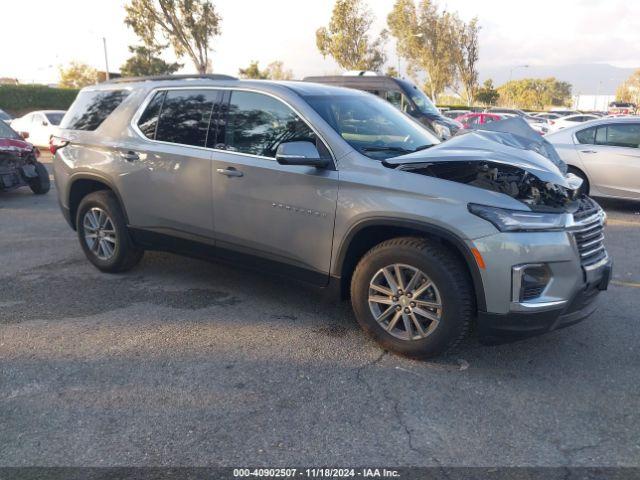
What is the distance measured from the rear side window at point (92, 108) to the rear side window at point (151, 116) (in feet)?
1.28

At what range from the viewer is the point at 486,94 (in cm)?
5225

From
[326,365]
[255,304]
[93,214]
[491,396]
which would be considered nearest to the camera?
[491,396]

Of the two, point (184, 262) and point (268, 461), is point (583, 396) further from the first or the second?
point (184, 262)

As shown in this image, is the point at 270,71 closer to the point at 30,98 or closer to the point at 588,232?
the point at 30,98

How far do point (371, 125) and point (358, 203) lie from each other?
39.0 inches

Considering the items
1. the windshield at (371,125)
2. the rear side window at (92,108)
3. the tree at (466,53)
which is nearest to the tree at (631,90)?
the tree at (466,53)

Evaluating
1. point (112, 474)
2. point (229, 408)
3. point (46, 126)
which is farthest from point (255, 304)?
point (46, 126)

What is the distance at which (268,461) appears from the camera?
2607 mm

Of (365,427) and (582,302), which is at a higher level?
(582,302)

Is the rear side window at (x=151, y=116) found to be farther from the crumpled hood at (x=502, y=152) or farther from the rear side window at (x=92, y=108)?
the crumpled hood at (x=502, y=152)

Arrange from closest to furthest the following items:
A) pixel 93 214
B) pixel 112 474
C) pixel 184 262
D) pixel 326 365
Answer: pixel 112 474, pixel 326 365, pixel 93 214, pixel 184 262

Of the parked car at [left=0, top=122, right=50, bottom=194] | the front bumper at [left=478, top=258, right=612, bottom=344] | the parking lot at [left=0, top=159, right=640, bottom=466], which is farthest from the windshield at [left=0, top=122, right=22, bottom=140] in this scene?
the front bumper at [left=478, top=258, right=612, bottom=344]

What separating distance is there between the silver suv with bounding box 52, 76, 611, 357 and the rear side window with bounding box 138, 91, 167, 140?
0.05 ft

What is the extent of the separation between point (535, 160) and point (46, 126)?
53.4ft
